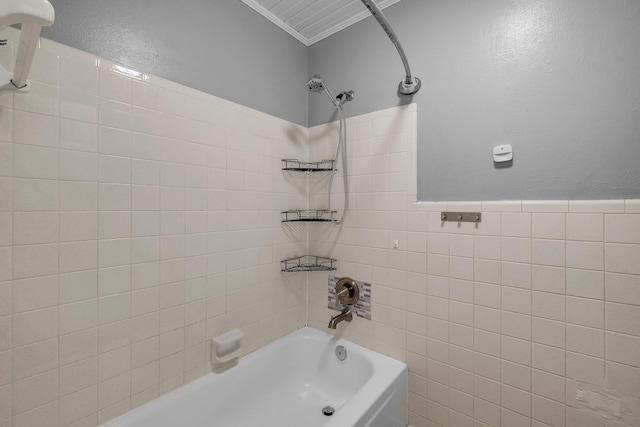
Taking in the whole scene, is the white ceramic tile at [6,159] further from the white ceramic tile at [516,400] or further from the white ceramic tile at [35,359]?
the white ceramic tile at [516,400]

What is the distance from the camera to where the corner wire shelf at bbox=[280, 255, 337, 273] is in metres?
1.73

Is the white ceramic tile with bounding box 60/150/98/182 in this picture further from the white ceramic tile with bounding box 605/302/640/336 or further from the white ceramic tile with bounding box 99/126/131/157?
the white ceramic tile with bounding box 605/302/640/336

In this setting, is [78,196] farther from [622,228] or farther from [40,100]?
[622,228]

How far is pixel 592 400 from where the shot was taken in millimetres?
1020

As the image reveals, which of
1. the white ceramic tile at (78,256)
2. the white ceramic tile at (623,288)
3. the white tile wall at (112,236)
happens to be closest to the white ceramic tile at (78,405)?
A: the white tile wall at (112,236)

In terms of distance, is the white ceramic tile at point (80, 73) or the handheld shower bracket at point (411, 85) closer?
the white ceramic tile at point (80, 73)

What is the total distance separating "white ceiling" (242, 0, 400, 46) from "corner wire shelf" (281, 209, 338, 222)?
1202 millimetres

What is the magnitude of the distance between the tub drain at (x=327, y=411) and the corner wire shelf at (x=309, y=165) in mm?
1432

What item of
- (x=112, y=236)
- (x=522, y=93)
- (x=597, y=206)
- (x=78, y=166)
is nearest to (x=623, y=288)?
(x=597, y=206)

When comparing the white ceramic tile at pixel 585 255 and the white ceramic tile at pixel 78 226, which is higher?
the white ceramic tile at pixel 78 226

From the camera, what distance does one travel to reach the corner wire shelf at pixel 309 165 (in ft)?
5.64

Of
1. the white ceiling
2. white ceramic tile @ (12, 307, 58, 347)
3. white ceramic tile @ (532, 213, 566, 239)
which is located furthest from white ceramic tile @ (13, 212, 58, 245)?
white ceramic tile @ (532, 213, 566, 239)

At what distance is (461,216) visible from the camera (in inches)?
50.4

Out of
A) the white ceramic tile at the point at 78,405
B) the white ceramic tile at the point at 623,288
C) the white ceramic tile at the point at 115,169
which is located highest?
the white ceramic tile at the point at 115,169
